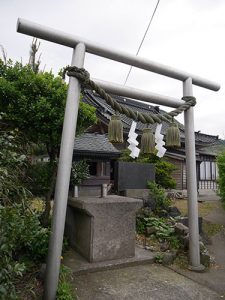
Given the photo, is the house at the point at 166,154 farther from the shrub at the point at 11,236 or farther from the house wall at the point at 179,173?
the shrub at the point at 11,236

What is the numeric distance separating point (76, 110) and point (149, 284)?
9.75 ft

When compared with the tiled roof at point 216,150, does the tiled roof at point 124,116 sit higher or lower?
higher

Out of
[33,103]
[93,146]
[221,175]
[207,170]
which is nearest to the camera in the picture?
[33,103]

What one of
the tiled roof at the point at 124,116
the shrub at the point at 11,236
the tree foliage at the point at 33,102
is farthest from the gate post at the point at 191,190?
the tiled roof at the point at 124,116

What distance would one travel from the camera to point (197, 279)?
4555mm

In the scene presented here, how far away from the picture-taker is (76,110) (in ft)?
13.2

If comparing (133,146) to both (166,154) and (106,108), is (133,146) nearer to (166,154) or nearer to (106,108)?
(166,154)

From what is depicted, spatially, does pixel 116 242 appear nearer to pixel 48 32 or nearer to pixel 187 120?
pixel 187 120

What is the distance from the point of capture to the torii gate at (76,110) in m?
3.63

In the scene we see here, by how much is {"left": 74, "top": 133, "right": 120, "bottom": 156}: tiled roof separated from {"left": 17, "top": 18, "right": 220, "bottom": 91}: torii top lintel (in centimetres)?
584

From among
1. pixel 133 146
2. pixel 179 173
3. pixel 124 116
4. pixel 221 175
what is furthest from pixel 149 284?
pixel 124 116

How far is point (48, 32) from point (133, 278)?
4143 millimetres

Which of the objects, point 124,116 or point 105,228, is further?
point 124,116

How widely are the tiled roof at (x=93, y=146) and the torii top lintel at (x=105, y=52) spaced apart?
584 cm
